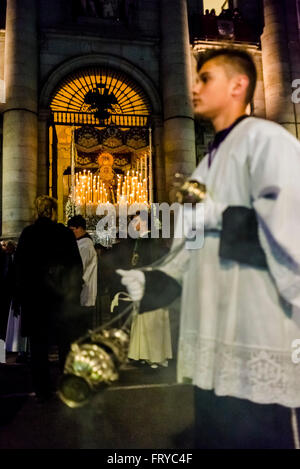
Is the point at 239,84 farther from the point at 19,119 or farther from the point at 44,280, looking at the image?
the point at 19,119

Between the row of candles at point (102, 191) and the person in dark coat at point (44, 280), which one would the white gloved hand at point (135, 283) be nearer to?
the person in dark coat at point (44, 280)

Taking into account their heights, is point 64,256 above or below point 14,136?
below

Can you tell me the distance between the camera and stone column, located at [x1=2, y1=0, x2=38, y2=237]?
11482mm

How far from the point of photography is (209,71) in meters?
1.99

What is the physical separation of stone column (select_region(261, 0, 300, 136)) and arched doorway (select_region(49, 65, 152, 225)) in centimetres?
477

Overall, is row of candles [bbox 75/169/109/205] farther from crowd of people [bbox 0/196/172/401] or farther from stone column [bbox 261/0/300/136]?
crowd of people [bbox 0/196/172/401]

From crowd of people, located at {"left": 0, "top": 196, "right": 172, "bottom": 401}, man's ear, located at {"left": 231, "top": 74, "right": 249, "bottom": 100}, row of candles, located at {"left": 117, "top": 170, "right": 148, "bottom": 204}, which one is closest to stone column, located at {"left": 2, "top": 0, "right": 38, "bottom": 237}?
row of candles, located at {"left": 117, "top": 170, "right": 148, "bottom": 204}

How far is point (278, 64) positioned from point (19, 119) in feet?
32.1

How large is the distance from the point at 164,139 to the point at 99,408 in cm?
1075

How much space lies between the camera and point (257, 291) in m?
1.66

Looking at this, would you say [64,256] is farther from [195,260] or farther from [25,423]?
[195,260]
